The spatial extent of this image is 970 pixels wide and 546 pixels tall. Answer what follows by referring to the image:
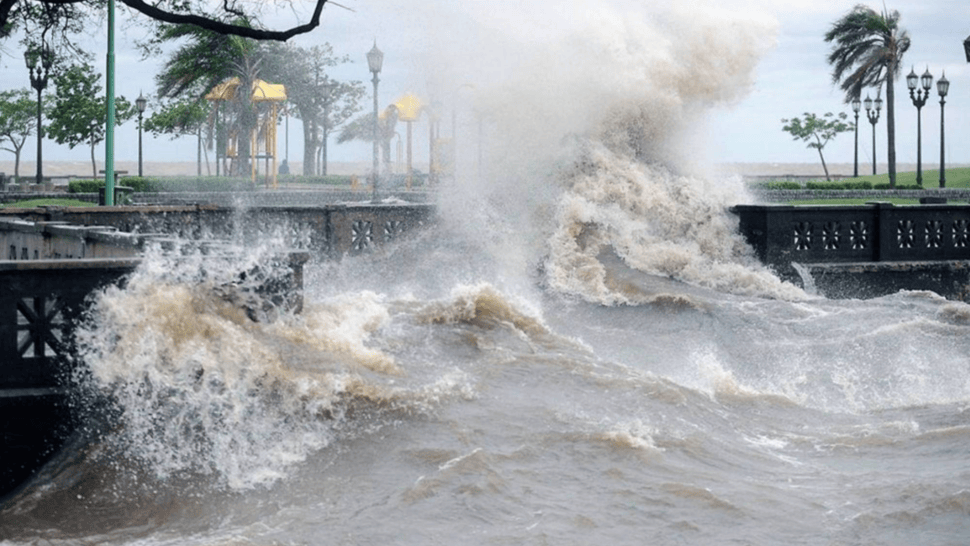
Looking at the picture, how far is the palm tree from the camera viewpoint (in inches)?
2200

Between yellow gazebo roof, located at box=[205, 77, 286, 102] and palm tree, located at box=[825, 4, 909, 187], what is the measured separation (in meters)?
24.4

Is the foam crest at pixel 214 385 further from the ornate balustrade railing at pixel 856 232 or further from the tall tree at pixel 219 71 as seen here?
the tall tree at pixel 219 71

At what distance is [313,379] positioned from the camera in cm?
985

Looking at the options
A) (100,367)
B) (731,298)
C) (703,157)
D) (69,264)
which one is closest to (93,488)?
(100,367)

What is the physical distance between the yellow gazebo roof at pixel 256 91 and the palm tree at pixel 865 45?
80.0 ft

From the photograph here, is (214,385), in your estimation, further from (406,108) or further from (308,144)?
(308,144)

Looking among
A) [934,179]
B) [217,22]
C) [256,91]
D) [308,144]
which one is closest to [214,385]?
[217,22]

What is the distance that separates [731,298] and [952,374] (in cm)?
466

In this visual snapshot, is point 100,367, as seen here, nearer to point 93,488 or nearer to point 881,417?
point 93,488

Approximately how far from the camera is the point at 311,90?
257ft

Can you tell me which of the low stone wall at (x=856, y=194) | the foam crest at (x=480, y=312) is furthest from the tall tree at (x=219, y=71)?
the foam crest at (x=480, y=312)

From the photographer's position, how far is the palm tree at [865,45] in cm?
5588

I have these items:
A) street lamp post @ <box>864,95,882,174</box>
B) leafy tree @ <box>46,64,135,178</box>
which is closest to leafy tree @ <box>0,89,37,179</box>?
leafy tree @ <box>46,64,135,178</box>

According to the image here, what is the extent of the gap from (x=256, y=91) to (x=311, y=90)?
76.4 ft
